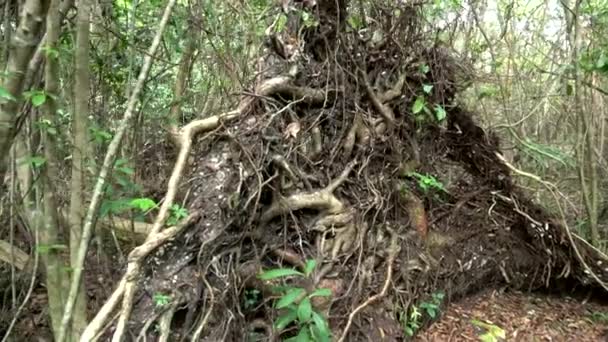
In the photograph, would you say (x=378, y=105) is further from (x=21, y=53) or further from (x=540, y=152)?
(x=21, y=53)

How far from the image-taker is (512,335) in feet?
14.6

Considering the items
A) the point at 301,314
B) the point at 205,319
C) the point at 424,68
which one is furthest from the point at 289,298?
the point at 424,68

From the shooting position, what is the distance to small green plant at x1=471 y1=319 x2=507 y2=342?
4.30 meters

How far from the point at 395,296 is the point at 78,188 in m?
2.35

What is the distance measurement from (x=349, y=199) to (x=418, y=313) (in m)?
1.00

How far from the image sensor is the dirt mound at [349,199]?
3441mm

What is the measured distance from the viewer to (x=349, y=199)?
4328mm

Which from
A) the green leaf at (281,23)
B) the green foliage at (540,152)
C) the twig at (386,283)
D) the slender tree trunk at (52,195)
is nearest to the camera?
the slender tree trunk at (52,195)

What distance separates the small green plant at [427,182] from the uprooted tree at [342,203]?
0.9 inches

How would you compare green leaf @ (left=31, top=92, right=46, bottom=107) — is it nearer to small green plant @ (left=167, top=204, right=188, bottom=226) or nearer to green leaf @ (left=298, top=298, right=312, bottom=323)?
small green plant @ (left=167, top=204, right=188, bottom=226)

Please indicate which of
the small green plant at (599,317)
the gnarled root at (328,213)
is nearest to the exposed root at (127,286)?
the gnarled root at (328,213)

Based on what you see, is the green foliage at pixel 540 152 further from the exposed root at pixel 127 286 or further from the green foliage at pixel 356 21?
the exposed root at pixel 127 286

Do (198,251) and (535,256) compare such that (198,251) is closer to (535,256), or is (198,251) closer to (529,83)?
(535,256)

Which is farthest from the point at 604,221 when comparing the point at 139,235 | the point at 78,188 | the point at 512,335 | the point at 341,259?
the point at 78,188
